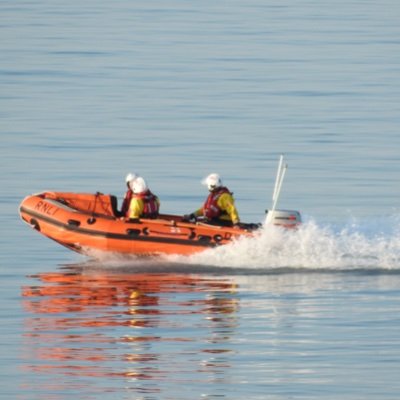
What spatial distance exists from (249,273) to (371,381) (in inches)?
282

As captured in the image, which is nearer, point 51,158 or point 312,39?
point 51,158

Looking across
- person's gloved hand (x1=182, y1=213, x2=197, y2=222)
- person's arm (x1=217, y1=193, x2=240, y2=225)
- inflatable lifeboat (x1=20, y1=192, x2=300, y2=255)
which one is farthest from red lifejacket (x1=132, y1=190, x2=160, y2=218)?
person's arm (x1=217, y1=193, x2=240, y2=225)

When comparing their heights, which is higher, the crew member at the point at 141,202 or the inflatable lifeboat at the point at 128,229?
the crew member at the point at 141,202

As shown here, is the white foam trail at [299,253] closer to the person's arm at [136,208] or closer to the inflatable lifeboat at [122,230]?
the inflatable lifeboat at [122,230]

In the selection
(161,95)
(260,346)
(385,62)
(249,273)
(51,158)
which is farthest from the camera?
(385,62)

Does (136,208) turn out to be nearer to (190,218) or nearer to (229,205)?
(190,218)

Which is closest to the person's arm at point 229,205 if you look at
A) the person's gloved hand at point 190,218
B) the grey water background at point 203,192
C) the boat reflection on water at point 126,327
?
the person's gloved hand at point 190,218

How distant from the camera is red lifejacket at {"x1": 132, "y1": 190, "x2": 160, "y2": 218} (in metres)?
27.4

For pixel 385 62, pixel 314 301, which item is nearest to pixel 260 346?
pixel 314 301

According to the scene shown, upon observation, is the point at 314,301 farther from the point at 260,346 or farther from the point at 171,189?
the point at 171,189

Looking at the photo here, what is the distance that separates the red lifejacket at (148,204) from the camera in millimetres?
27391

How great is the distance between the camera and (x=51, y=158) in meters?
38.3

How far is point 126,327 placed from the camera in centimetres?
2244

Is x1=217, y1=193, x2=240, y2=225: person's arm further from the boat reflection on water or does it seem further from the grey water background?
the boat reflection on water
